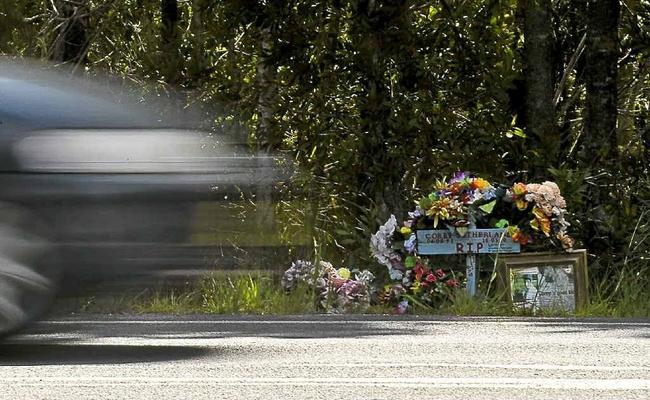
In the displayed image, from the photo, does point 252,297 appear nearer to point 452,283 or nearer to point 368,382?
point 452,283

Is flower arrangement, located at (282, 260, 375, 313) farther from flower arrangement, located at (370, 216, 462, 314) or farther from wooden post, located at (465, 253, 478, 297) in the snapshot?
wooden post, located at (465, 253, 478, 297)

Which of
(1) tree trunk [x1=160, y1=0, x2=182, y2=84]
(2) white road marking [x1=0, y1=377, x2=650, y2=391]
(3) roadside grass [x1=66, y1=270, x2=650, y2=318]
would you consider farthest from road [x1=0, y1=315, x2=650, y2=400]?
(1) tree trunk [x1=160, y1=0, x2=182, y2=84]

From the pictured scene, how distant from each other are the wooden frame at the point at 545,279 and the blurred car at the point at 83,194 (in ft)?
13.7

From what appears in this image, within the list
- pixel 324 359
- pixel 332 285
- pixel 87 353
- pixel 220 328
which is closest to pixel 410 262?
pixel 332 285

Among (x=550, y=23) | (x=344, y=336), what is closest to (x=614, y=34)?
(x=550, y=23)

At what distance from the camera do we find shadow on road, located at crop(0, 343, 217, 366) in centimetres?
683

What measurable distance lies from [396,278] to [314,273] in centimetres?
63

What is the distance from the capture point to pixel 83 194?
6398mm

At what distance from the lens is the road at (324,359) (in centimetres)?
593

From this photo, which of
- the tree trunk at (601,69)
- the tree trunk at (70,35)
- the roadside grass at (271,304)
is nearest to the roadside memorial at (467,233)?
the roadside grass at (271,304)

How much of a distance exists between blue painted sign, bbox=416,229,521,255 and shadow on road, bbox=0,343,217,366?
3.75 metres

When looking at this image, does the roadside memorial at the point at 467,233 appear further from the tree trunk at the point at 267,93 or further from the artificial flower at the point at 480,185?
the tree trunk at the point at 267,93

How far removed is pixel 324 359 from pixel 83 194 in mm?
1435

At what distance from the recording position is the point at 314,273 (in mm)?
10797
